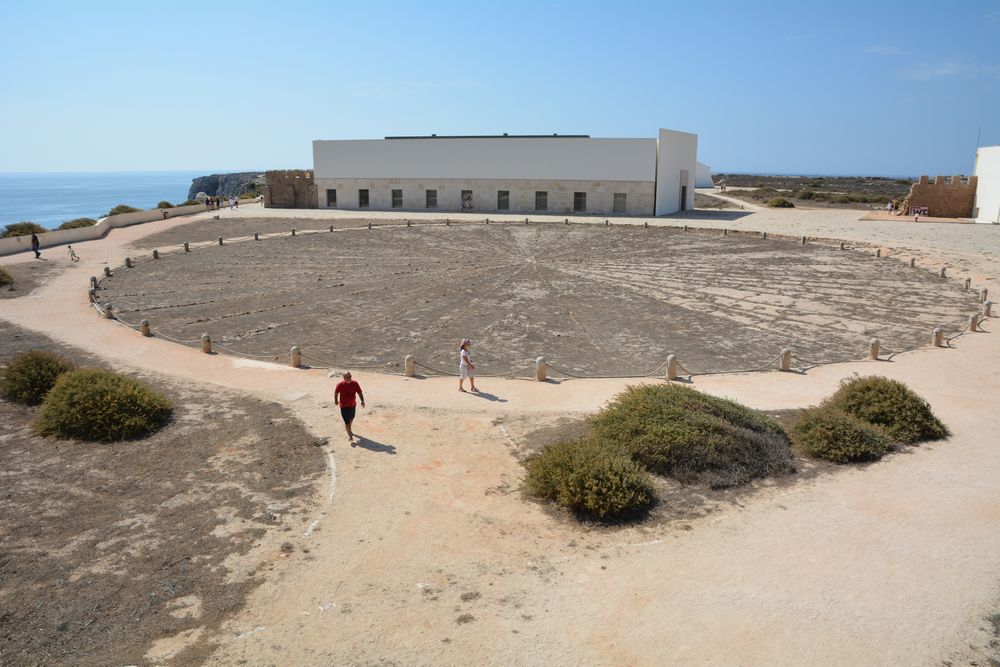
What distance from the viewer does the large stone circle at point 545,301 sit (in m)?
20.5

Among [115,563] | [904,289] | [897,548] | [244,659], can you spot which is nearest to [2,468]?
[115,563]

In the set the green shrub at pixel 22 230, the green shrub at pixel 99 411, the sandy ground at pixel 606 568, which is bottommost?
the sandy ground at pixel 606 568

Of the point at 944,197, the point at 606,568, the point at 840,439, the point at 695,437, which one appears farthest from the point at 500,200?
the point at 606,568

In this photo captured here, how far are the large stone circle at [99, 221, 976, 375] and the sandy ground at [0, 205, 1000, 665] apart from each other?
17.4 feet

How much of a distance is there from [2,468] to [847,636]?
1377 centimetres

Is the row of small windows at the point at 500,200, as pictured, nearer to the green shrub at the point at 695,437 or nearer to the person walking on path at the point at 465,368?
the person walking on path at the point at 465,368

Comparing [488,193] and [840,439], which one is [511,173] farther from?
[840,439]

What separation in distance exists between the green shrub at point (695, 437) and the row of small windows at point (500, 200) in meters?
42.4

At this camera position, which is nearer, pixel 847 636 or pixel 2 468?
pixel 847 636

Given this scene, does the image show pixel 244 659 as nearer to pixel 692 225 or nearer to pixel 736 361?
pixel 736 361

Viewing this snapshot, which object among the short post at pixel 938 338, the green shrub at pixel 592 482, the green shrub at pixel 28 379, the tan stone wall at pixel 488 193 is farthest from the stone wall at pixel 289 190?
the green shrub at pixel 592 482

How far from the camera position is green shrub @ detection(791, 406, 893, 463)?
12984 mm

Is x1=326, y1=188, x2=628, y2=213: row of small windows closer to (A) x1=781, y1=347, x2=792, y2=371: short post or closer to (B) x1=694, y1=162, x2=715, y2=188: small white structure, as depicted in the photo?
(A) x1=781, y1=347, x2=792, y2=371: short post

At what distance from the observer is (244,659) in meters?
→ 7.40
